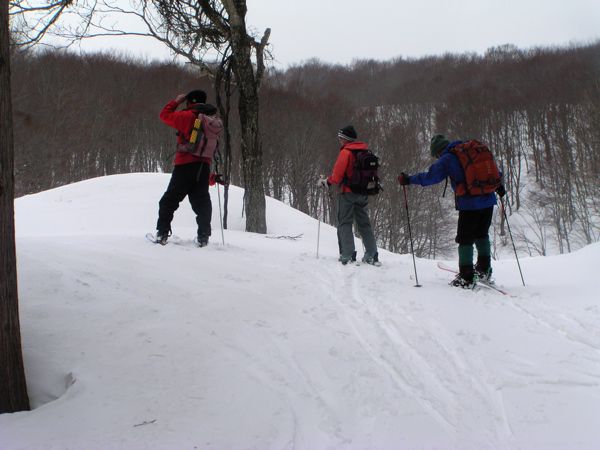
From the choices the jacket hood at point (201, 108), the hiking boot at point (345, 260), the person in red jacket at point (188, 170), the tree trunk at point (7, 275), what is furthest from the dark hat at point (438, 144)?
the tree trunk at point (7, 275)

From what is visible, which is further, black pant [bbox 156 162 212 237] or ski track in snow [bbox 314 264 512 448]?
black pant [bbox 156 162 212 237]

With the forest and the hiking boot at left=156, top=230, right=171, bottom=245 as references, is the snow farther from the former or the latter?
the forest

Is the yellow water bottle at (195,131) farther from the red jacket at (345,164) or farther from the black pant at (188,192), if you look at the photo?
the red jacket at (345,164)

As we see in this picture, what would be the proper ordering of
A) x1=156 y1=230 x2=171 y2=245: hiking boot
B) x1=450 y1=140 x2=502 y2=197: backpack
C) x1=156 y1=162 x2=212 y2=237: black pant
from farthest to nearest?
x1=156 y1=162 x2=212 y2=237: black pant
x1=156 y1=230 x2=171 y2=245: hiking boot
x1=450 y1=140 x2=502 y2=197: backpack

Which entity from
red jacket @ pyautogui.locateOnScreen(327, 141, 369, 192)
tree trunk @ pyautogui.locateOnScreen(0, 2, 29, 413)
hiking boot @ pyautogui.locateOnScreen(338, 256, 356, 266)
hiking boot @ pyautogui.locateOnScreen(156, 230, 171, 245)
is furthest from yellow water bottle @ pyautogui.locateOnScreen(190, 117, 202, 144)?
tree trunk @ pyautogui.locateOnScreen(0, 2, 29, 413)

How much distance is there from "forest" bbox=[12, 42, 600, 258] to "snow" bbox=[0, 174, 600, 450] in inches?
774

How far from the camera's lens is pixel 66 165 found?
28.6 metres

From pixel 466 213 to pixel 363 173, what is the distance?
4.94 ft

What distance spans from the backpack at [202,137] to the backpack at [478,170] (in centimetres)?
285

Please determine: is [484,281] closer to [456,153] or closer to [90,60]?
[456,153]

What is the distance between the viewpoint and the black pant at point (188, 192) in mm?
5449

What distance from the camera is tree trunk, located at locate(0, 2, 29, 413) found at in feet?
7.42

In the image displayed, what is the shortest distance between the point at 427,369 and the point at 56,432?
2184mm

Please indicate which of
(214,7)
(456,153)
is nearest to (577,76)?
(214,7)
